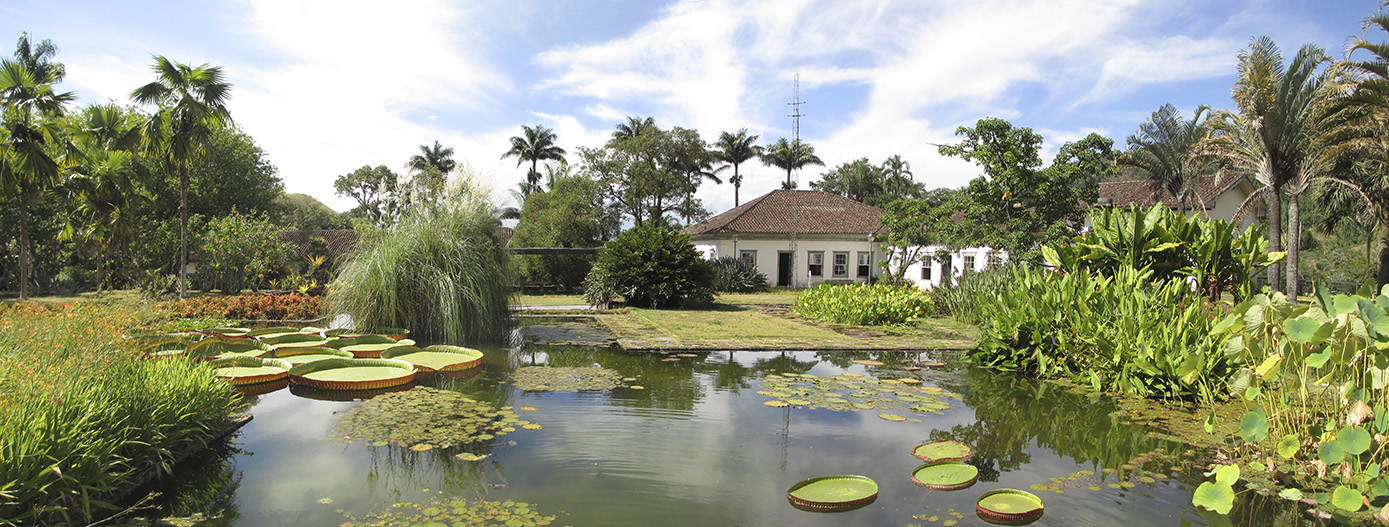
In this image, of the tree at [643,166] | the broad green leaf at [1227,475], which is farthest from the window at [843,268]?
the broad green leaf at [1227,475]

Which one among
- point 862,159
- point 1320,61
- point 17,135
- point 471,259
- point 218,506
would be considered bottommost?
point 218,506

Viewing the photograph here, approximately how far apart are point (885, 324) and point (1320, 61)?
13.8 meters

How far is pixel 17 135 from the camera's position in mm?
15875

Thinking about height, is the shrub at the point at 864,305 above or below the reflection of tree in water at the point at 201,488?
above

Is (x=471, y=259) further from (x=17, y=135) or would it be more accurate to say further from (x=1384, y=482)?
(x=17, y=135)

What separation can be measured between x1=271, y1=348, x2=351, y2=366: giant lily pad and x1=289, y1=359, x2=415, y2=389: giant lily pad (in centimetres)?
32

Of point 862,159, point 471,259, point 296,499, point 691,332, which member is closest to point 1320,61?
point 691,332

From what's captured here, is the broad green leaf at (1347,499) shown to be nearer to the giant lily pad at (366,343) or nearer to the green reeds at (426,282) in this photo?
the giant lily pad at (366,343)

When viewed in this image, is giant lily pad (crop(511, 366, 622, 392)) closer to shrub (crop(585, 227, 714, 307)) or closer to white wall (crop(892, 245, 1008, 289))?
shrub (crop(585, 227, 714, 307))

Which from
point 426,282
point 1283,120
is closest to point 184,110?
point 426,282

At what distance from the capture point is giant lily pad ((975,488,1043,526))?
3684 millimetres

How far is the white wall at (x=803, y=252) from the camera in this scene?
2758cm

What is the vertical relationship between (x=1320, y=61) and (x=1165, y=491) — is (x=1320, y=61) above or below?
above

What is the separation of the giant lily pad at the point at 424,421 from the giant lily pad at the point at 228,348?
7.34 ft
